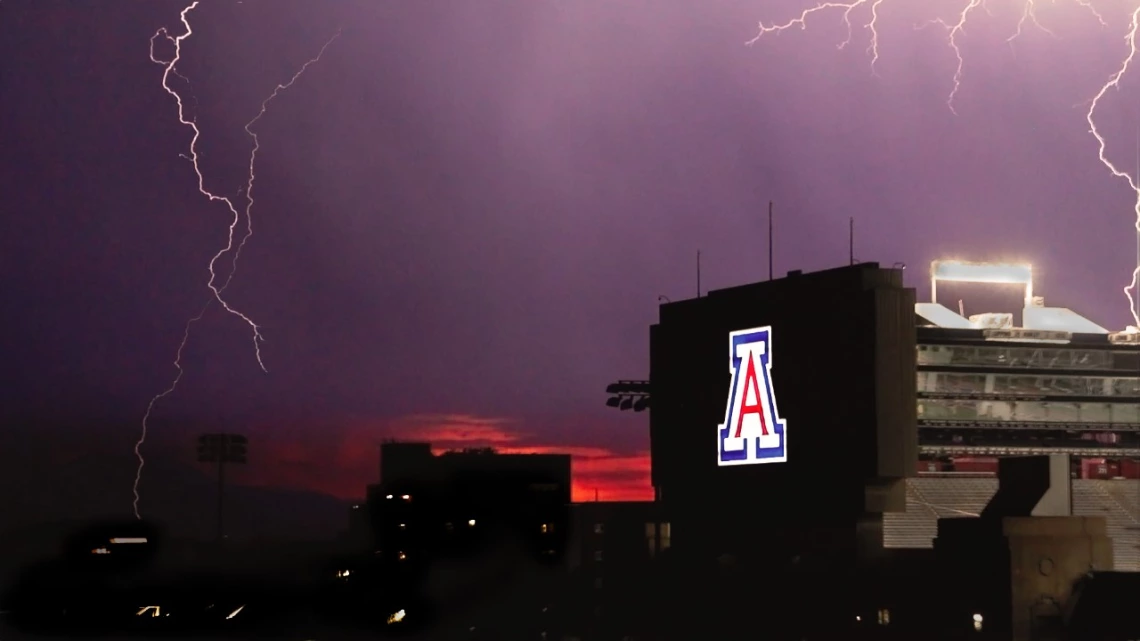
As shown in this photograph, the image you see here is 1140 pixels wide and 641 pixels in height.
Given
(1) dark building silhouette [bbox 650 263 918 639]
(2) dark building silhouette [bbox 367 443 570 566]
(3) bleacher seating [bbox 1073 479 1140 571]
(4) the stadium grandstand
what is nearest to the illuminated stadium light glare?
(4) the stadium grandstand

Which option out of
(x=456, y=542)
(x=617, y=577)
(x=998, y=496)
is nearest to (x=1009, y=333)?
(x=998, y=496)

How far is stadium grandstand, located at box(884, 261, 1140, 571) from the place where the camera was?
83125 millimetres

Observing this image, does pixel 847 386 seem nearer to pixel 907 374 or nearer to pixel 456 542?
pixel 907 374

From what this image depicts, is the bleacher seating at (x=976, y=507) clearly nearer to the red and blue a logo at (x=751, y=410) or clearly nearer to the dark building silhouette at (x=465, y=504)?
the red and blue a logo at (x=751, y=410)

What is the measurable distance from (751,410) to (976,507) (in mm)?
18287

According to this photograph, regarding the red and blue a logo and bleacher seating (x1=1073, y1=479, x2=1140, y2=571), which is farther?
bleacher seating (x1=1073, y1=479, x2=1140, y2=571)

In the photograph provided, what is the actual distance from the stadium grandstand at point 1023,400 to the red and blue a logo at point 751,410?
14.1 metres

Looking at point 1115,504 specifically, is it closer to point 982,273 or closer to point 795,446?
point 982,273

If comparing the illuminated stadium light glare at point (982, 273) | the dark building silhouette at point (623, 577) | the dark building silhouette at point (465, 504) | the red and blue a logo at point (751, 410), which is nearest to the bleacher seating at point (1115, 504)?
the illuminated stadium light glare at point (982, 273)

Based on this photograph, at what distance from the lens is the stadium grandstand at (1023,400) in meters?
83.1

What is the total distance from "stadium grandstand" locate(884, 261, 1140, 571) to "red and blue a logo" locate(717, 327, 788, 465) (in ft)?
46.2

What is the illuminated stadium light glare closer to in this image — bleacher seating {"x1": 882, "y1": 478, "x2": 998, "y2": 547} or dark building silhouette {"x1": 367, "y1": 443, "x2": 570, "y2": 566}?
bleacher seating {"x1": 882, "y1": 478, "x2": 998, "y2": 547}

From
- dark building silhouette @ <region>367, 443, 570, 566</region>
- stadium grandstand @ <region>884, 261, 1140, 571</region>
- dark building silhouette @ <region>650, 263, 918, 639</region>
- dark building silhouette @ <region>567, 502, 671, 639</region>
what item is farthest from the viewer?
dark building silhouette @ <region>367, 443, 570, 566</region>

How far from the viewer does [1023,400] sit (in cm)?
8556
